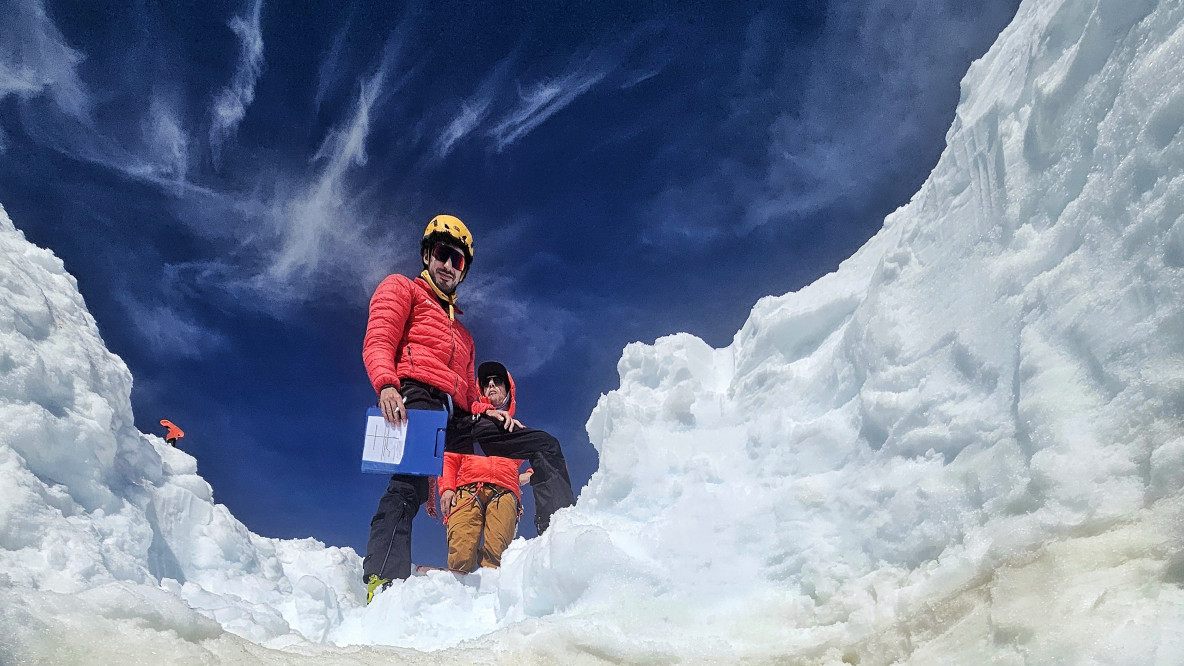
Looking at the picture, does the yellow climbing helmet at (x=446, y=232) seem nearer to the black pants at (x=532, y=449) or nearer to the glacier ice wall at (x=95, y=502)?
the black pants at (x=532, y=449)

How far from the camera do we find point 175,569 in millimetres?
4113

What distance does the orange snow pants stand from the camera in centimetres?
578

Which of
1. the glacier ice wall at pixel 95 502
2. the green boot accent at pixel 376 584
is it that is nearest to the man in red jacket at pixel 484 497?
the green boot accent at pixel 376 584

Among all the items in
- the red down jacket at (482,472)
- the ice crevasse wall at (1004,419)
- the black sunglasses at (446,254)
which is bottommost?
the ice crevasse wall at (1004,419)

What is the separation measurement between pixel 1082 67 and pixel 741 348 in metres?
2.77

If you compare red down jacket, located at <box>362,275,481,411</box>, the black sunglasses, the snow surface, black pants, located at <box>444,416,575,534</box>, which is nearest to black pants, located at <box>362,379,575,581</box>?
black pants, located at <box>444,416,575,534</box>

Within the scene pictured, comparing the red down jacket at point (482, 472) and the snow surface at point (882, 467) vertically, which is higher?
the red down jacket at point (482, 472)

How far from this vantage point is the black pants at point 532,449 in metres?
5.33

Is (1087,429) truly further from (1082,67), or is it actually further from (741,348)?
(741,348)

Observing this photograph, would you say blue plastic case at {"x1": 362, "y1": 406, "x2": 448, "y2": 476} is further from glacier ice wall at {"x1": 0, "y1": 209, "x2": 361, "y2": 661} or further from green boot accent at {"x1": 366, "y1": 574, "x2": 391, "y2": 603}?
glacier ice wall at {"x1": 0, "y1": 209, "x2": 361, "y2": 661}

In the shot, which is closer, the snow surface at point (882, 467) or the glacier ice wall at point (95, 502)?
the snow surface at point (882, 467)

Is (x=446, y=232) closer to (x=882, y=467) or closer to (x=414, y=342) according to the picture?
(x=414, y=342)

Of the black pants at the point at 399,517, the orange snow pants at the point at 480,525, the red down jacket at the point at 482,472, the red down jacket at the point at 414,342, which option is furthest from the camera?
the red down jacket at the point at 482,472

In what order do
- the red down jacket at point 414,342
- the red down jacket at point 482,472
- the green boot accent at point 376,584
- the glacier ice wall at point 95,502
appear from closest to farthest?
the glacier ice wall at point 95,502 → the green boot accent at point 376,584 → the red down jacket at point 414,342 → the red down jacket at point 482,472
